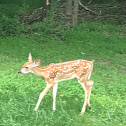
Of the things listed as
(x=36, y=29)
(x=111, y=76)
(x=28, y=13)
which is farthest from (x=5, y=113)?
(x=28, y=13)

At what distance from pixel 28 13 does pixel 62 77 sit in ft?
45.0

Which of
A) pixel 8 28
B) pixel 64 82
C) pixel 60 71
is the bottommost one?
pixel 64 82

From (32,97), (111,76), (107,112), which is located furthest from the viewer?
(111,76)

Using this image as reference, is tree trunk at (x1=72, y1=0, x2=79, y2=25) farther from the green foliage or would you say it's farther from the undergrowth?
the green foliage

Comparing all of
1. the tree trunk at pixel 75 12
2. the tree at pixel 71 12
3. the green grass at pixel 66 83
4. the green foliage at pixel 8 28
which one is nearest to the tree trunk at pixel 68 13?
the tree at pixel 71 12

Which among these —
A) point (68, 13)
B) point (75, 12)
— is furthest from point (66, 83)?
point (75, 12)

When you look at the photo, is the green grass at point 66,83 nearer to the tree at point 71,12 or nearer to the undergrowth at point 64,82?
the undergrowth at point 64,82

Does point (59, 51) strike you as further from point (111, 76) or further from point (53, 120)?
point (53, 120)

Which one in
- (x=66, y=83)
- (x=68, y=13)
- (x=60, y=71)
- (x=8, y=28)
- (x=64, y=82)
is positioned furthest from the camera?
(x=68, y=13)

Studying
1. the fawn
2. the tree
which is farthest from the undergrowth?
the tree

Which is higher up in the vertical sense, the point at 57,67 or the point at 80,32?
the point at 57,67

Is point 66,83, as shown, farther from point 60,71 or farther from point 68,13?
point 68,13

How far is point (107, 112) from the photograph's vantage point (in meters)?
4.76

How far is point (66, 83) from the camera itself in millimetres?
6500
